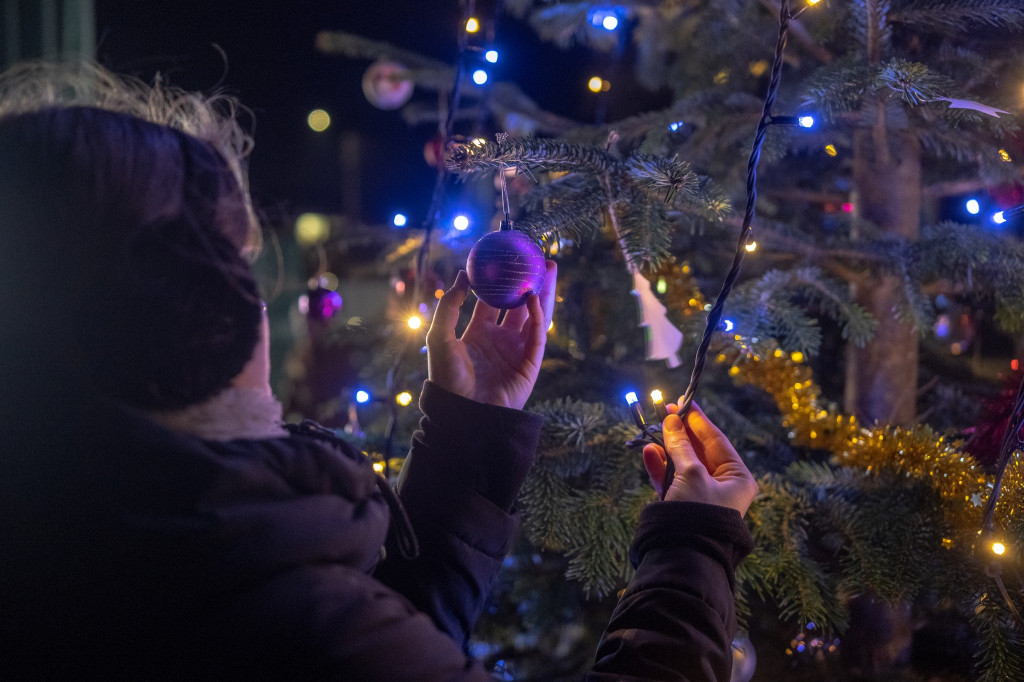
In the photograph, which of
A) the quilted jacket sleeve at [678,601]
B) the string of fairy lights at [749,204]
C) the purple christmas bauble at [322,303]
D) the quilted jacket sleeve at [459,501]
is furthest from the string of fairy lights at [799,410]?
the purple christmas bauble at [322,303]

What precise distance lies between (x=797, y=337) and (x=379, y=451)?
3.56 feet

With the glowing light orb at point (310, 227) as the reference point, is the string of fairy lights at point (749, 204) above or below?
above

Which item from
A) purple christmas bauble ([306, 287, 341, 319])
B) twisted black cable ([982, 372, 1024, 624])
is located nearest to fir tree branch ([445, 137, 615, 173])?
twisted black cable ([982, 372, 1024, 624])

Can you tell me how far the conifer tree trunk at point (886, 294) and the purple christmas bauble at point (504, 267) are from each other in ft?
3.73

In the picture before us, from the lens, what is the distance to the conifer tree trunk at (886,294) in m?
1.65

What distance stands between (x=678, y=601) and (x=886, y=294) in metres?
1.27

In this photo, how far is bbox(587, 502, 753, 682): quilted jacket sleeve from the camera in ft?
2.40

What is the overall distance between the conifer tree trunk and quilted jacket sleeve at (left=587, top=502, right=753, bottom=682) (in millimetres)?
1092

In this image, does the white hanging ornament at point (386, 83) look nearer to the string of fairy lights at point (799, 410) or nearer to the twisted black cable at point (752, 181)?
the string of fairy lights at point (799, 410)

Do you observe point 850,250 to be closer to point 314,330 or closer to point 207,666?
point 207,666

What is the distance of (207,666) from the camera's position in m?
0.56

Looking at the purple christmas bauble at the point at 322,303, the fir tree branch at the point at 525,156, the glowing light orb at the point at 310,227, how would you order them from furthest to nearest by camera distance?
the glowing light orb at the point at 310,227
the purple christmas bauble at the point at 322,303
the fir tree branch at the point at 525,156

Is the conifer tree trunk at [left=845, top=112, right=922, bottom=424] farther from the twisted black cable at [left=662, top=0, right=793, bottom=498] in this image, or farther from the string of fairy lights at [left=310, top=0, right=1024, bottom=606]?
the twisted black cable at [left=662, top=0, right=793, bottom=498]

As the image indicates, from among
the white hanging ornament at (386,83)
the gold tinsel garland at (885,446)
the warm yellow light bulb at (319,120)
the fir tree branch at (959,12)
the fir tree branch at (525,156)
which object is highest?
the fir tree branch at (959,12)
